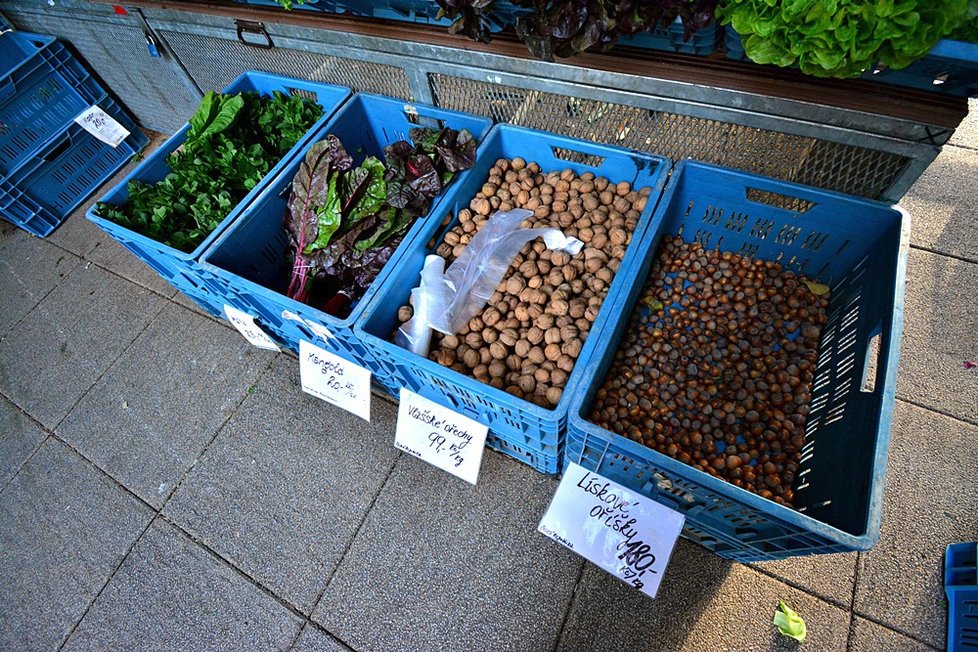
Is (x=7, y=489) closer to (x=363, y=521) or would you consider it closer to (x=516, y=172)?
(x=363, y=521)

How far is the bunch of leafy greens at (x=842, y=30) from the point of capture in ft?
3.12

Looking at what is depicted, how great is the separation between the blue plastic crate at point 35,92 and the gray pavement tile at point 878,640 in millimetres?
5114

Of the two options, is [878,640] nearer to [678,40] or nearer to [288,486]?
[678,40]

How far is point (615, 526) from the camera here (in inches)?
57.2

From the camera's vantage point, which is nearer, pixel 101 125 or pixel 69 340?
pixel 69 340

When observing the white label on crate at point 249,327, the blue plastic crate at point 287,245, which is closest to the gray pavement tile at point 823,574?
the blue plastic crate at point 287,245

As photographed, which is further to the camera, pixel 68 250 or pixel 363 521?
pixel 68 250

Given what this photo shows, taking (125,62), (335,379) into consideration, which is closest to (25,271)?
(125,62)

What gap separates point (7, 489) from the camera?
234 cm

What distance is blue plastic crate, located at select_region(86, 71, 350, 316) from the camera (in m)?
2.02

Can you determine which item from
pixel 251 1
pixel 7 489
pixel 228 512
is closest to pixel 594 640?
pixel 228 512

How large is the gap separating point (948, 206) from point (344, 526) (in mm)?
3320

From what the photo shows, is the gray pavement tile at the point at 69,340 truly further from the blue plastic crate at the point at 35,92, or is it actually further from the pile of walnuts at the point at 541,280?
the pile of walnuts at the point at 541,280

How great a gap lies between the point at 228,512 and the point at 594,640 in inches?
62.4
